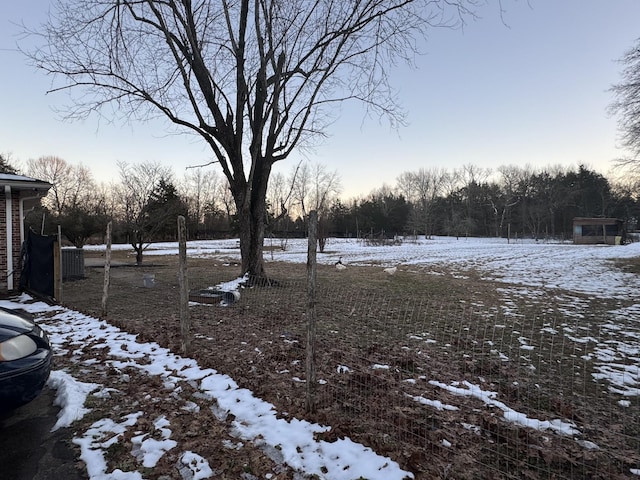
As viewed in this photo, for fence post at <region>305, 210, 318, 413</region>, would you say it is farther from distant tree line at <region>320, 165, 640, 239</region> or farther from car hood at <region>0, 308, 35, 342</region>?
distant tree line at <region>320, 165, 640, 239</region>

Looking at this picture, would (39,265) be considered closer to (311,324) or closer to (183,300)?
(183,300)

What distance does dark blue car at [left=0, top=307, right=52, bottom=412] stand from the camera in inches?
110

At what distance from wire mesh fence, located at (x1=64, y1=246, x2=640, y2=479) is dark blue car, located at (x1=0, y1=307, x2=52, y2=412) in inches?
68.4

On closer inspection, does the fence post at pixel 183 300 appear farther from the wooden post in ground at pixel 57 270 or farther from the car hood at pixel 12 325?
the wooden post in ground at pixel 57 270

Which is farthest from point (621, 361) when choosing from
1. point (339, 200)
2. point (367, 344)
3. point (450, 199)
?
point (450, 199)

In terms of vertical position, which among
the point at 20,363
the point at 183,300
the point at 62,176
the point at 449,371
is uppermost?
the point at 62,176

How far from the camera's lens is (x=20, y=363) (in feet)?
9.52

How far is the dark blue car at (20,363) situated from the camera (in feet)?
9.18

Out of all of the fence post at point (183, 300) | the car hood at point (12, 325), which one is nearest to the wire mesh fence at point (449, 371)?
the fence post at point (183, 300)

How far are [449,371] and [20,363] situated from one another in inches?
174

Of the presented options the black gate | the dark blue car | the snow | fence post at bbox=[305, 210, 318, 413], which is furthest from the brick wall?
fence post at bbox=[305, 210, 318, 413]

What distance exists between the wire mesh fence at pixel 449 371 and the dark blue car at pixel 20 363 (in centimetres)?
174

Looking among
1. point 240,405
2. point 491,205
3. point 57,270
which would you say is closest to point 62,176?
point 57,270

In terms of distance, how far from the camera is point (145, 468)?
2459 millimetres
